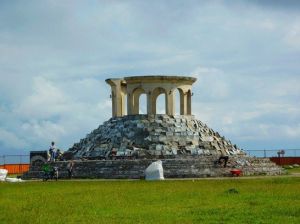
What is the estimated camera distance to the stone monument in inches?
1580

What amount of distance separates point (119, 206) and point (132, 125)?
27270 millimetres

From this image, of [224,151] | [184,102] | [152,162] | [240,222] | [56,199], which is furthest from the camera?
[184,102]

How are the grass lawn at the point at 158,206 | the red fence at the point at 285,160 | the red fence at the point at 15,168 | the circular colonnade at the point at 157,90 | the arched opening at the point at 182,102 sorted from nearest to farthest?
1. the grass lawn at the point at 158,206
2. the circular colonnade at the point at 157,90
3. the arched opening at the point at 182,102
4. the red fence at the point at 15,168
5. the red fence at the point at 285,160

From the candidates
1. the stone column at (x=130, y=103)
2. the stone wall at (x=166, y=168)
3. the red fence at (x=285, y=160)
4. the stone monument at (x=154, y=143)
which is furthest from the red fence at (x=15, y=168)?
the red fence at (x=285, y=160)

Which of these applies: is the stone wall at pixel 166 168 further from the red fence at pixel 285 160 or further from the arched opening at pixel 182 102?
the red fence at pixel 285 160

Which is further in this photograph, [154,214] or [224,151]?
[224,151]

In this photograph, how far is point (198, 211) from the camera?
17422 millimetres

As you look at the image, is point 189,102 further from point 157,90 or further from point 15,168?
point 15,168

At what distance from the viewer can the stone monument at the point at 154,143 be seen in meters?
40.1

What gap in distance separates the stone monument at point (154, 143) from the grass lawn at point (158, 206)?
1468 cm

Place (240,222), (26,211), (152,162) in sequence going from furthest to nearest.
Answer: (152,162)
(26,211)
(240,222)

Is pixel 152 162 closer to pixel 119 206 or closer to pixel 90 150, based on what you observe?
pixel 90 150

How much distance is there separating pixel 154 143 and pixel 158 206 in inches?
993

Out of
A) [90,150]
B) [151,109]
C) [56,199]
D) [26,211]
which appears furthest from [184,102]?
[26,211]
